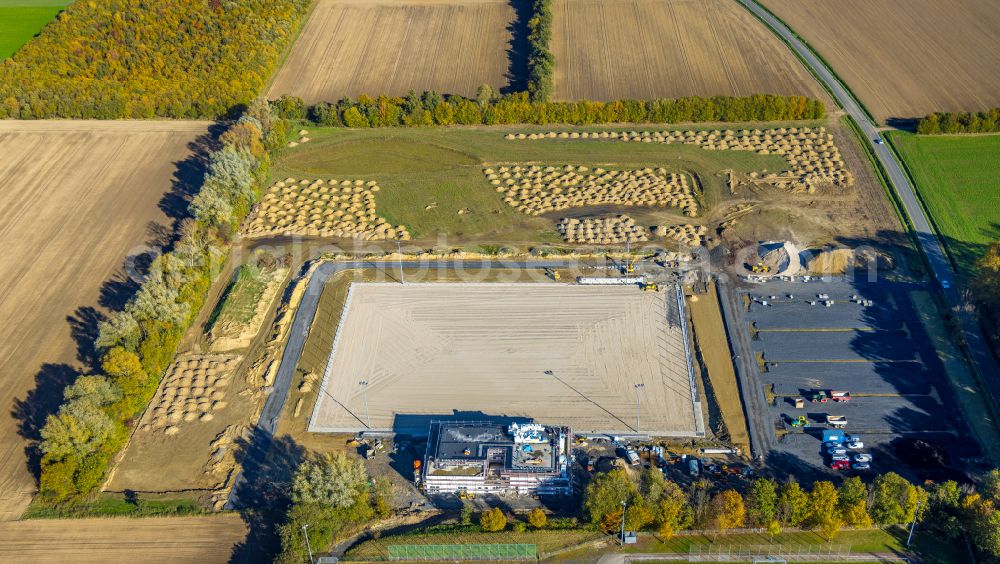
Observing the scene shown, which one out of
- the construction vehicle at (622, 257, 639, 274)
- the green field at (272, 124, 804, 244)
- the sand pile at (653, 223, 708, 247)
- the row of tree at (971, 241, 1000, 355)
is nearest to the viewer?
the row of tree at (971, 241, 1000, 355)

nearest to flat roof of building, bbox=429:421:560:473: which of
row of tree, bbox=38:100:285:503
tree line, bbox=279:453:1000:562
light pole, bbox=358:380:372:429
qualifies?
Answer: tree line, bbox=279:453:1000:562

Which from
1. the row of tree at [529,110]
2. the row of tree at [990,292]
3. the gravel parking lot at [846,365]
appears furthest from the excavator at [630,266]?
the row of tree at [990,292]

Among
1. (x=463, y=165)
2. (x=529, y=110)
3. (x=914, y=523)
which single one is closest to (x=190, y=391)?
(x=463, y=165)

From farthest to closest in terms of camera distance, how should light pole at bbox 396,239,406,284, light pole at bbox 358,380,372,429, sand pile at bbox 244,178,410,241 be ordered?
sand pile at bbox 244,178,410,241, light pole at bbox 396,239,406,284, light pole at bbox 358,380,372,429

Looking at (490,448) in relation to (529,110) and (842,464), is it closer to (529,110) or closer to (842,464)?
(842,464)

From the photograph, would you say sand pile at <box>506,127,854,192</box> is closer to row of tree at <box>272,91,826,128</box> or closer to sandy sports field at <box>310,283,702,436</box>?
row of tree at <box>272,91,826,128</box>

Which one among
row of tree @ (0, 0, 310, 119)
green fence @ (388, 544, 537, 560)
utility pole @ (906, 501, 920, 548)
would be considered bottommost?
green fence @ (388, 544, 537, 560)
